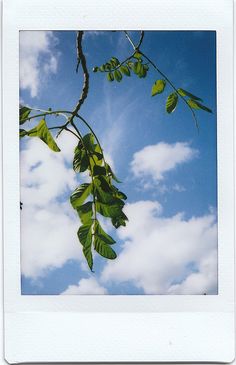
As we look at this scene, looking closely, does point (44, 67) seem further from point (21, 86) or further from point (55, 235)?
point (55, 235)

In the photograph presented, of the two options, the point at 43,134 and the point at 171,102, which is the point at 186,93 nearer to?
the point at 171,102

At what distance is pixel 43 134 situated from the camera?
648 millimetres

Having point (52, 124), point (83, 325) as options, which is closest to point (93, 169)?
point (52, 124)

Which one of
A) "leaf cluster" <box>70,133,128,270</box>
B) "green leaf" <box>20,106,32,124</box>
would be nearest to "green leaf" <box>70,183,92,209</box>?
"leaf cluster" <box>70,133,128,270</box>

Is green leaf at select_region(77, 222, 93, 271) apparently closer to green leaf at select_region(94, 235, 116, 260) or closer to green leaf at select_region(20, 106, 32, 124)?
green leaf at select_region(94, 235, 116, 260)

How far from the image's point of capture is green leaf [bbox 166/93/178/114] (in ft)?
2.12

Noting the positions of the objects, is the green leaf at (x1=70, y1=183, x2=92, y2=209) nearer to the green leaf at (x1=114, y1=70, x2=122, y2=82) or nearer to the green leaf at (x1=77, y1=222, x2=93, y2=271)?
the green leaf at (x1=77, y1=222, x2=93, y2=271)

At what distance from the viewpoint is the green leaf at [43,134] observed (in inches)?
25.5

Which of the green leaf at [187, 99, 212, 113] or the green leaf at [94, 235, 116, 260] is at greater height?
the green leaf at [187, 99, 212, 113]

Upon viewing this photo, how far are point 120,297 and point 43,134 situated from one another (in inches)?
8.4

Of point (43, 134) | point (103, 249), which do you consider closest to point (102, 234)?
point (103, 249)

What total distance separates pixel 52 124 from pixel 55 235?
0.43 ft

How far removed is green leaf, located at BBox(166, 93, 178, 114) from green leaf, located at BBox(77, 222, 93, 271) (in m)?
0.16

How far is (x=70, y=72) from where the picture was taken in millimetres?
646
